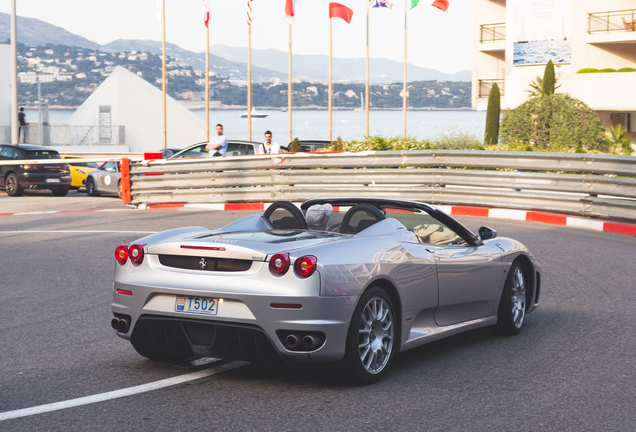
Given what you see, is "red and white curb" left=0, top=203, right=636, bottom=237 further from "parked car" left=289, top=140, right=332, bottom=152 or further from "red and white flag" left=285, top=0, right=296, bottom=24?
"red and white flag" left=285, top=0, right=296, bottom=24

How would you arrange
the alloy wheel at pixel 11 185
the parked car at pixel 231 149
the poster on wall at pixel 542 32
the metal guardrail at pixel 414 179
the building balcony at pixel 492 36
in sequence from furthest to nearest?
the building balcony at pixel 492 36, the poster on wall at pixel 542 32, the alloy wheel at pixel 11 185, the parked car at pixel 231 149, the metal guardrail at pixel 414 179

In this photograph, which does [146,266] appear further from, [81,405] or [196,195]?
[196,195]

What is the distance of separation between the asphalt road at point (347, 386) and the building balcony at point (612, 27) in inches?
1243

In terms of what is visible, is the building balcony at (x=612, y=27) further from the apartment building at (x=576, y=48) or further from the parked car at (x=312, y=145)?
the parked car at (x=312, y=145)

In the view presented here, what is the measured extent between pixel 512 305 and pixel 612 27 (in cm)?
3508

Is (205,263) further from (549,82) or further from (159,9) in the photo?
(159,9)

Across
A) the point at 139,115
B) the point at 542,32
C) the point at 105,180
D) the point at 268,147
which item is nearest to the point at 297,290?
the point at 268,147

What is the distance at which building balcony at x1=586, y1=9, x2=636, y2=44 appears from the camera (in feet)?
120

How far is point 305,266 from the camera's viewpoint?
4680 mm

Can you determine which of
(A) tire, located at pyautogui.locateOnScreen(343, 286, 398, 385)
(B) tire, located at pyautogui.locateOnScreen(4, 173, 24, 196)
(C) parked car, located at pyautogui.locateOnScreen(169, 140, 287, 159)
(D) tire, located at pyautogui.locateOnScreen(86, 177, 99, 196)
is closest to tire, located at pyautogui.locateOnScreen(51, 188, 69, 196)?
(D) tire, located at pyautogui.locateOnScreen(86, 177, 99, 196)

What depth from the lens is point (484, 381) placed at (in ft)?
17.0

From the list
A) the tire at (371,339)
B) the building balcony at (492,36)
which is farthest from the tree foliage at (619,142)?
the tire at (371,339)

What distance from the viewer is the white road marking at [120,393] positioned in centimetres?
443

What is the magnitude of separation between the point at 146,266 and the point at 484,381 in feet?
7.84
